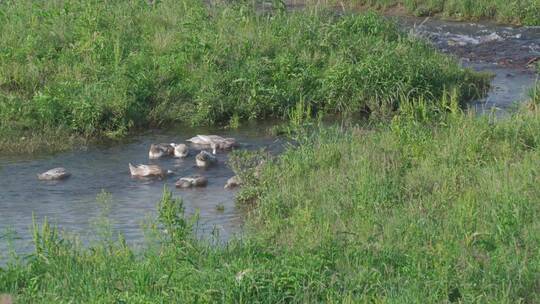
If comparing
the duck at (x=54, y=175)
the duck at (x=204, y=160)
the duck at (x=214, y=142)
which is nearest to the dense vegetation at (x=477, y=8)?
the duck at (x=214, y=142)

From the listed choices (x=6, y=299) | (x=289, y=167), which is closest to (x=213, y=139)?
(x=289, y=167)

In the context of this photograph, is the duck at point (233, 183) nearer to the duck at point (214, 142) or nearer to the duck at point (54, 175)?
the duck at point (214, 142)

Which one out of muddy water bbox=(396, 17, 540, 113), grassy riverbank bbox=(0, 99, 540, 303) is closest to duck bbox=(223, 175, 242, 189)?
grassy riverbank bbox=(0, 99, 540, 303)

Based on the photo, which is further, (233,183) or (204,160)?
(204,160)

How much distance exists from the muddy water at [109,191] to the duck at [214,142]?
0.15m

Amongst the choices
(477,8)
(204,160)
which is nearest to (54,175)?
(204,160)

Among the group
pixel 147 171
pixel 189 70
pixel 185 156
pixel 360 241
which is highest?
pixel 189 70

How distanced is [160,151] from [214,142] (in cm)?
70

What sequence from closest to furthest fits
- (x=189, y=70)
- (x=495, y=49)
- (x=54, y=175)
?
1. (x=54, y=175)
2. (x=189, y=70)
3. (x=495, y=49)

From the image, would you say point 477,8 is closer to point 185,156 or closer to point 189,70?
point 189,70

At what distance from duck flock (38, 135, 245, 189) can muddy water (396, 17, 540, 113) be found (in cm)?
403

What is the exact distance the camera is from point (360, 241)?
27.9 feet

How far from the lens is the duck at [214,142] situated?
13.5 m

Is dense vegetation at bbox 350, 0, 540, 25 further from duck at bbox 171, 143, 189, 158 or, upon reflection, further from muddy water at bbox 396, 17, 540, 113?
duck at bbox 171, 143, 189, 158
